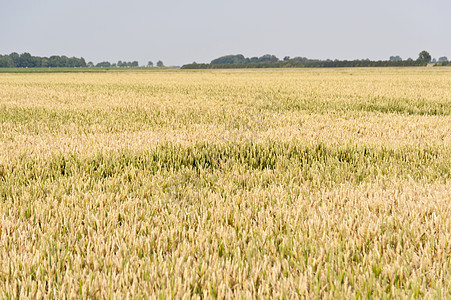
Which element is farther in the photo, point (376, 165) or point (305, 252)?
point (376, 165)

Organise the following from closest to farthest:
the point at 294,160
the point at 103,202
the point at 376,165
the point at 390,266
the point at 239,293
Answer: the point at 239,293
the point at 390,266
the point at 103,202
the point at 376,165
the point at 294,160

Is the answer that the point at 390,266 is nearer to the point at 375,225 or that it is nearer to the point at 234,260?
the point at 375,225

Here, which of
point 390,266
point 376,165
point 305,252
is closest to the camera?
point 390,266

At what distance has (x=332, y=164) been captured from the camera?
3609 mm

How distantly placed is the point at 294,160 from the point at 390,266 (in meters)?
2.17

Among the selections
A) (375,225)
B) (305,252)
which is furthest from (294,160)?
(305,252)

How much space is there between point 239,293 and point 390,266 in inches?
29.8

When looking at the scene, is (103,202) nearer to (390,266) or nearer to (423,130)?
(390,266)

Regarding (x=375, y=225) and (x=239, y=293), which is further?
(x=375, y=225)

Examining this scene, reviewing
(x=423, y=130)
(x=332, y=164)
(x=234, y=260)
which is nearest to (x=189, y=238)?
(x=234, y=260)

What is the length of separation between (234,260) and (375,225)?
0.91m

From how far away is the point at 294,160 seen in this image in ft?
12.6

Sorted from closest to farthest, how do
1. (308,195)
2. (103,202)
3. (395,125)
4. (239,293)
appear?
(239,293)
(103,202)
(308,195)
(395,125)

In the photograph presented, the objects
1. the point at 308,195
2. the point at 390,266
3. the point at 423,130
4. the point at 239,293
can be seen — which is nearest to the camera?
the point at 239,293
